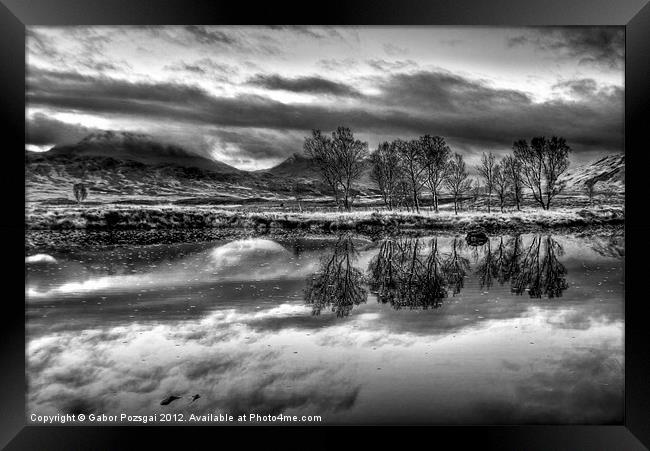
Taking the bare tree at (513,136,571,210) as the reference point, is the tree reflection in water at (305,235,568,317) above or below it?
below

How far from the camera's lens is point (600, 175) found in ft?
29.6

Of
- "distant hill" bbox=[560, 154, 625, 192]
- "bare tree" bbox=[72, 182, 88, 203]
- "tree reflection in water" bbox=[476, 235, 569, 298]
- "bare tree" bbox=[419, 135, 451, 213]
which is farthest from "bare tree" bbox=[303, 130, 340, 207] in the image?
"bare tree" bbox=[72, 182, 88, 203]

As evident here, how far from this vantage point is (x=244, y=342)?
25.4 ft

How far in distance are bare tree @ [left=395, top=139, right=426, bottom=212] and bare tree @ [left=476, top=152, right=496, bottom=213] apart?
4.55 ft

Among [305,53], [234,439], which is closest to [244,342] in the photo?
[234,439]

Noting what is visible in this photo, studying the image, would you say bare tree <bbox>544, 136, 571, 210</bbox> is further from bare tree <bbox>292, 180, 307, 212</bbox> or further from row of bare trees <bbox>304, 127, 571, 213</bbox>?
bare tree <bbox>292, 180, 307, 212</bbox>

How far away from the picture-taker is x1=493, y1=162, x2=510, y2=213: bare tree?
10788 mm

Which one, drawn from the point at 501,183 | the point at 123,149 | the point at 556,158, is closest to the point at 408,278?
the point at 501,183

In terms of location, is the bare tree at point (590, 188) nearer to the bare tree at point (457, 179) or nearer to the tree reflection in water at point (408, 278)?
the bare tree at point (457, 179)

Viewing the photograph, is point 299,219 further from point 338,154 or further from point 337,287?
point 337,287

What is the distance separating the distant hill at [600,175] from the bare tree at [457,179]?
2212 millimetres

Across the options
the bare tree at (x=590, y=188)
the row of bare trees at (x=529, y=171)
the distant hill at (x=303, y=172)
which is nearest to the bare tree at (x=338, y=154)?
the distant hill at (x=303, y=172)

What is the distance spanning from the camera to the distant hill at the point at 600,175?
774cm
